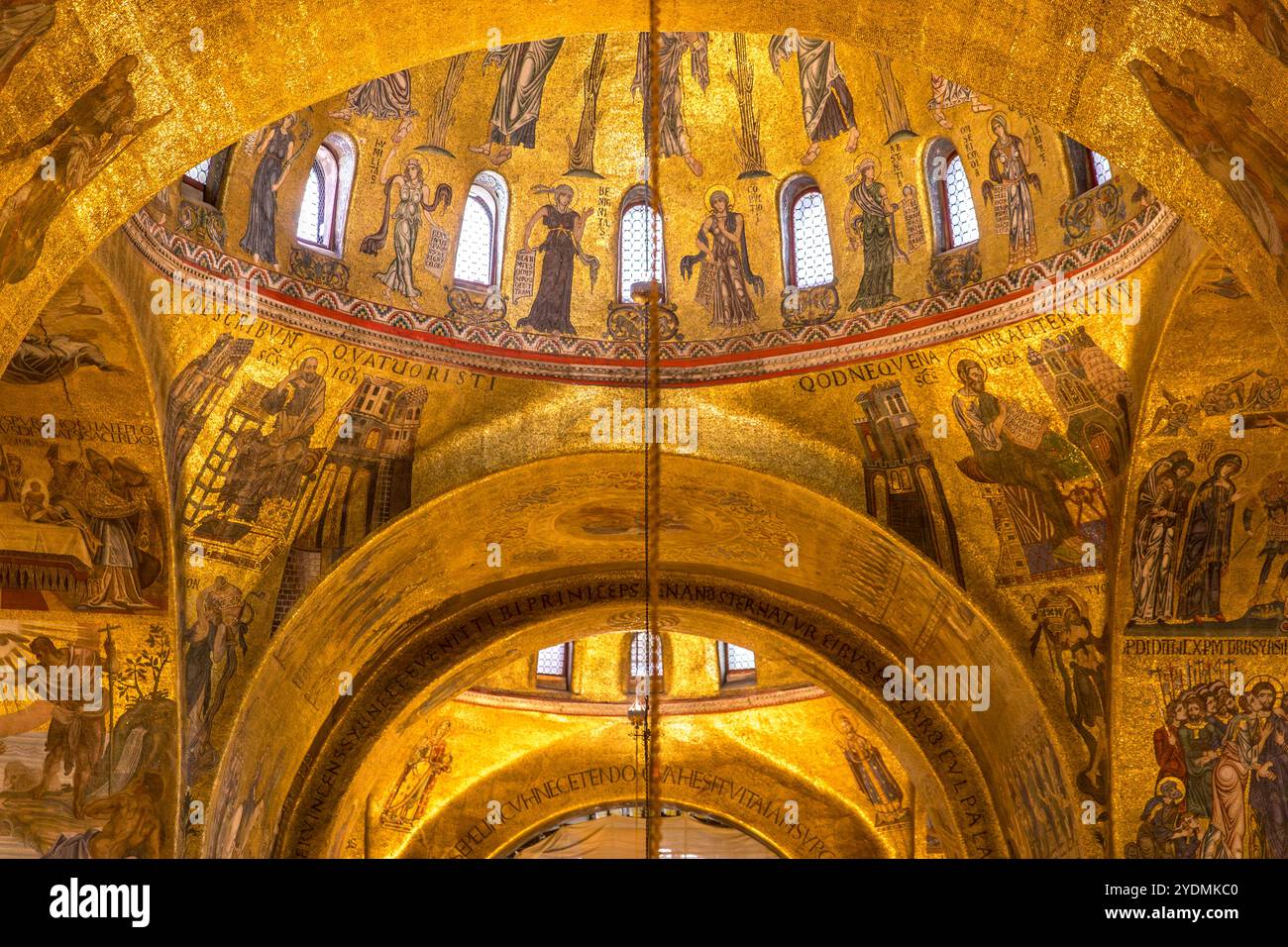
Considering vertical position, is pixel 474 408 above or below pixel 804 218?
below

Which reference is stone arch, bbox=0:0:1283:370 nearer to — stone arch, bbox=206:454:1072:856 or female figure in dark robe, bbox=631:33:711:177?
female figure in dark robe, bbox=631:33:711:177

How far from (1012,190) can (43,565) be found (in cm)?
1043

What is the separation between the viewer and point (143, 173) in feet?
36.5

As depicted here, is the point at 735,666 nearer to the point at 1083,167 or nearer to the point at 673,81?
the point at 673,81

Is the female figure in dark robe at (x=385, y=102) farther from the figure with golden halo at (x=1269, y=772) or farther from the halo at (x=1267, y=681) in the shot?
the figure with golden halo at (x=1269, y=772)

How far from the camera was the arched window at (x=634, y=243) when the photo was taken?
64.2 feet

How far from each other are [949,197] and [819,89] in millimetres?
1861

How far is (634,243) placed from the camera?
19.8 meters

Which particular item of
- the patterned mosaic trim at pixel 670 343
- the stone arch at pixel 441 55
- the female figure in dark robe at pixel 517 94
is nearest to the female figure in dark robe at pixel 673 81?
the female figure in dark robe at pixel 517 94

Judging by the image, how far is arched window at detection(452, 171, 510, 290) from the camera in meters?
19.2

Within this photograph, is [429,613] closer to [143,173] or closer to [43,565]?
[43,565]

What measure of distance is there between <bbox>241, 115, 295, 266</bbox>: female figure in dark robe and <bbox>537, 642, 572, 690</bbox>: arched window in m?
13.7
